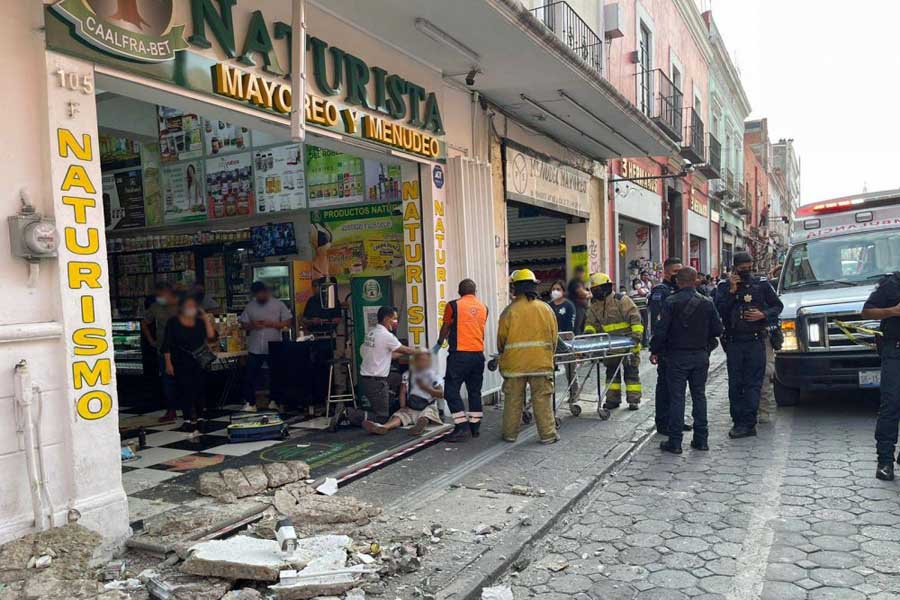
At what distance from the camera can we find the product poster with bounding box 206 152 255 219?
957 cm

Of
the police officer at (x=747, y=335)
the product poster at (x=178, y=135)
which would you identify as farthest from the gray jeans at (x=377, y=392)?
the product poster at (x=178, y=135)

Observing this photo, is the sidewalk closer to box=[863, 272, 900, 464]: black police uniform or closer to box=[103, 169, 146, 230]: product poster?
box=[863, 272, 900, 464]: black police uniform

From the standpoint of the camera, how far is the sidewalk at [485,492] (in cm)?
392

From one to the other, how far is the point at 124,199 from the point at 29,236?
790cm

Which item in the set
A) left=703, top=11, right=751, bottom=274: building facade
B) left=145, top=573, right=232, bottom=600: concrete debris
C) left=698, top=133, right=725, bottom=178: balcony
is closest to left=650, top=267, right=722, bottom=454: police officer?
left=145, top=573, right=232, bottom=600: concrete debris

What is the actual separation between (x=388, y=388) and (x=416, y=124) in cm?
315

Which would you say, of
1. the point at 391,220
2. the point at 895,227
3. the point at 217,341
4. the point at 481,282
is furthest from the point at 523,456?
the point at 895,227

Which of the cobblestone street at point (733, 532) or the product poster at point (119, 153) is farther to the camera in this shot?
the product poster at point (119, 153)

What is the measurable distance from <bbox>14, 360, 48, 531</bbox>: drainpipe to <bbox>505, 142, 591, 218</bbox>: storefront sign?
732 centimetres

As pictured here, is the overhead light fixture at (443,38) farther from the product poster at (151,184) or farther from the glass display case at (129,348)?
the glass display case at (129,348)

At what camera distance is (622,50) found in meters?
15.0

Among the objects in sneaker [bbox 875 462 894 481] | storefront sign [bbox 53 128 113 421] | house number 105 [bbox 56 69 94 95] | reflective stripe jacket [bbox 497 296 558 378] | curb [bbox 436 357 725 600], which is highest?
house number 105 [bbox 56 69 94 95]

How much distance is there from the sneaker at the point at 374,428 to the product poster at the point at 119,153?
6570mm

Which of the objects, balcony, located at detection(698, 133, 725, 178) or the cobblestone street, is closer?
the cobblestone street
